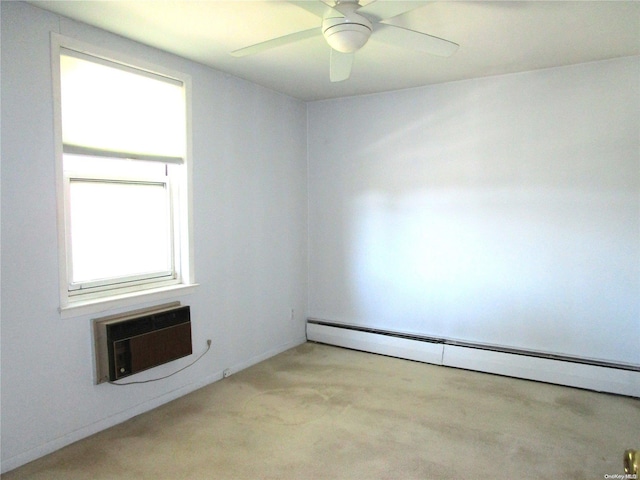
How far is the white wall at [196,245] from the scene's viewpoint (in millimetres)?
2453

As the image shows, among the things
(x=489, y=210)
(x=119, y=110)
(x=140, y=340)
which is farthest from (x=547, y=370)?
(x=119, y=110)

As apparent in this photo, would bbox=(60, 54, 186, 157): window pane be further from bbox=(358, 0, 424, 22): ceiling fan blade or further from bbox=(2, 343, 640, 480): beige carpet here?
bbox=(2, 343, 640, 480): beige carpet

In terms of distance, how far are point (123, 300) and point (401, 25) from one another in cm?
255

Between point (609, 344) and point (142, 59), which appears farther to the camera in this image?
point (609, 344)

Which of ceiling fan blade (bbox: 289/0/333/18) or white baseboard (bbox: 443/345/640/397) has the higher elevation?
ceiling fan blade (bbox: 289/0/333/18)

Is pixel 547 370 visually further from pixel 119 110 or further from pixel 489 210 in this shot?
pixel 119 110

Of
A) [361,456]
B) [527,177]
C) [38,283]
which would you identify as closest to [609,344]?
[527,177]

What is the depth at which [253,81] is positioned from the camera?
4.00 m

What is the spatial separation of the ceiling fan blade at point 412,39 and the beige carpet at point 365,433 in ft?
7.63

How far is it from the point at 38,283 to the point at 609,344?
4132 mm

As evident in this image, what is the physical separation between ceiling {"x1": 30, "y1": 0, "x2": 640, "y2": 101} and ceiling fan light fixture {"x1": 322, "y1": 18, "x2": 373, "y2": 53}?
0.17 metres

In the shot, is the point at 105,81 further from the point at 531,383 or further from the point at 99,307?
the point at 531,383

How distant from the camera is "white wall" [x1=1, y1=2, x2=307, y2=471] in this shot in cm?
245

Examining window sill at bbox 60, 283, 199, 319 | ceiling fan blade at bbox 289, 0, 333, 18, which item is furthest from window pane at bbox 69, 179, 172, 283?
ceiling fan blade at bbox 289, 0, 333, 18
